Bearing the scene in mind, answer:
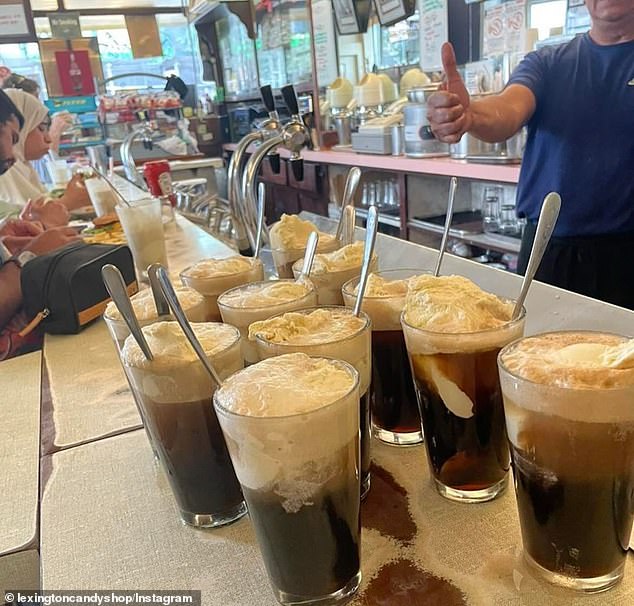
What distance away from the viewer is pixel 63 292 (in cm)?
146

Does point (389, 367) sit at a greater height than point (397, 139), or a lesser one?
lesser

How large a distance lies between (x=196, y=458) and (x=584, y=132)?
5.46 ft

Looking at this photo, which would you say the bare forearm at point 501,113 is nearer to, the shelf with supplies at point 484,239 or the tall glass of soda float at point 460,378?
the shelf with supplies at point 484,239

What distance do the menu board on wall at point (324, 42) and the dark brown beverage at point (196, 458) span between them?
15.5 feet

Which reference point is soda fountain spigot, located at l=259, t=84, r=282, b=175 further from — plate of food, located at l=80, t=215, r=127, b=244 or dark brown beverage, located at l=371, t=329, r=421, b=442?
dark brown beverage, located at l=371, t=329, r=421, b=442

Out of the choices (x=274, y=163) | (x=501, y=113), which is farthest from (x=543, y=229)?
(x=274, y=163)

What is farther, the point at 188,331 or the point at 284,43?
the point at 284,43

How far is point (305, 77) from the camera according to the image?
207 inches

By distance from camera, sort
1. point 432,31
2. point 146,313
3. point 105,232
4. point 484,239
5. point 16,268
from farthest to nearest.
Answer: point 432,31
point 484,239
point 105,232
point 16,268
point 146,313

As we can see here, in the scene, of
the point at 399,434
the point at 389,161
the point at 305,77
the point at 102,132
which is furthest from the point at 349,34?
the point at 399,434

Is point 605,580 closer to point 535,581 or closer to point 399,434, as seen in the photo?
point 535,581

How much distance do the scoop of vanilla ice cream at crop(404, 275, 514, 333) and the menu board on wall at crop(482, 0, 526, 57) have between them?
10.1 feet

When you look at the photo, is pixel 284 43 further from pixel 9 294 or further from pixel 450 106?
pixel 9 294

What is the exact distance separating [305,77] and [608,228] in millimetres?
3954
